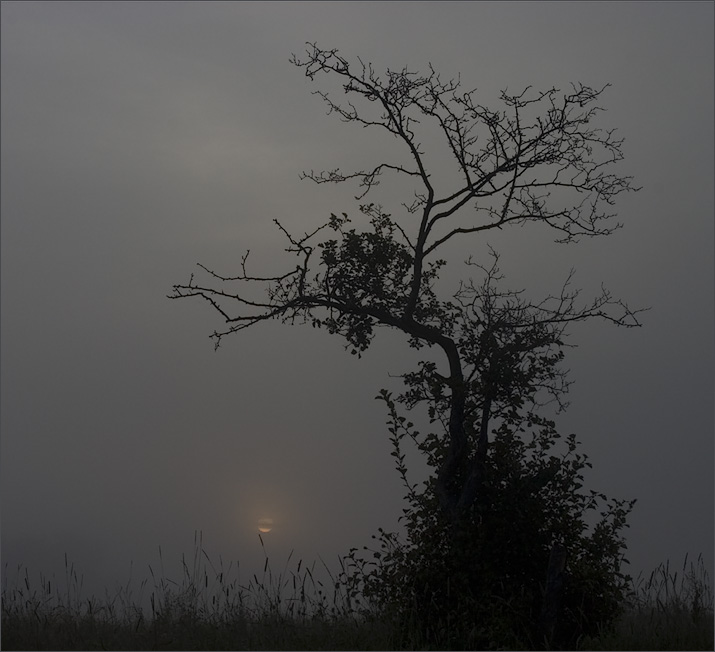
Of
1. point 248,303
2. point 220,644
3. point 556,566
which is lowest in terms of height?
point 220,644

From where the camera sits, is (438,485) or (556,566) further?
(438,485)

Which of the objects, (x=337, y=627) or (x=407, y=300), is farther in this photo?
(x=407, y=300)

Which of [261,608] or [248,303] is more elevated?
[248,303]

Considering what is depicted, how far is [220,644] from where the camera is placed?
12.7m

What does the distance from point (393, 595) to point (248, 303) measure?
14.5 feet

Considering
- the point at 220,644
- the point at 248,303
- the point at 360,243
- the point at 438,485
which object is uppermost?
the point at 360,243

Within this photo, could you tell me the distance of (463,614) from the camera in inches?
498

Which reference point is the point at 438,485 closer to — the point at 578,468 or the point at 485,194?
the point at 578,468

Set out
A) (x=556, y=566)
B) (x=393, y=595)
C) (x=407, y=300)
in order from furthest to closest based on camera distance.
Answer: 1. (x=407, y=300)
2. (x=393, y=595)
3. (x=556, y=566)

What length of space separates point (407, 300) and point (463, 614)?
4350mm

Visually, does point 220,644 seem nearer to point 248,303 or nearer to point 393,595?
point 393,595

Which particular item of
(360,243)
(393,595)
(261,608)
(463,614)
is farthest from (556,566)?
(360,243)

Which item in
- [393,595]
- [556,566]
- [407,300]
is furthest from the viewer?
[407,300]

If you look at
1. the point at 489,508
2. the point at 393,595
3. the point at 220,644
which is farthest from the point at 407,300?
the point at 220,644
